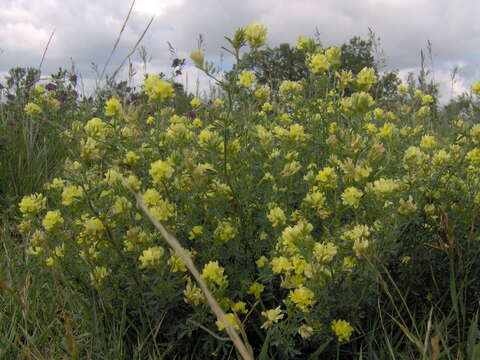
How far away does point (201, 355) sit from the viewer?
6.50 ft

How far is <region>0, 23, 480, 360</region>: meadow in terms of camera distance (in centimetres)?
177

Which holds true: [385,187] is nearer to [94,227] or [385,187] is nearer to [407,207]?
[407,207]

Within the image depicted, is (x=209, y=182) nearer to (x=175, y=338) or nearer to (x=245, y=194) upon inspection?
(x=245, y=194)

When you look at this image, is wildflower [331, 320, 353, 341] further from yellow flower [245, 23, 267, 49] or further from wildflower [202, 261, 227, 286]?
yellow flower [245, 23, 267, 49]

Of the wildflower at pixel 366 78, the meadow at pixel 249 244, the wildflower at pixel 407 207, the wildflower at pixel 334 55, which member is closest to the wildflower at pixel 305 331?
the meadow at pixel 249 244

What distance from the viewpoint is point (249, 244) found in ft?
6.59

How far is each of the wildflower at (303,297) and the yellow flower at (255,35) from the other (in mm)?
867

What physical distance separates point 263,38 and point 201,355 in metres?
1.21

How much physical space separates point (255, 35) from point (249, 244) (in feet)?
2.58

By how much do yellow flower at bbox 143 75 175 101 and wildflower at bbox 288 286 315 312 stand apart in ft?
2.85

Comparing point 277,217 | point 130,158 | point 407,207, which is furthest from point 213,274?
point 407,207

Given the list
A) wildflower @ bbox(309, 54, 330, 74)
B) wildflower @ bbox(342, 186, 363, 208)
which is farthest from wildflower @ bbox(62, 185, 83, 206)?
wildflower @ bbox(309, 54, 330, 74)

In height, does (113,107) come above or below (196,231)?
above

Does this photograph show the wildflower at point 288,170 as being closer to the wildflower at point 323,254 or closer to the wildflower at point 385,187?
the wildflower at point 385,187
